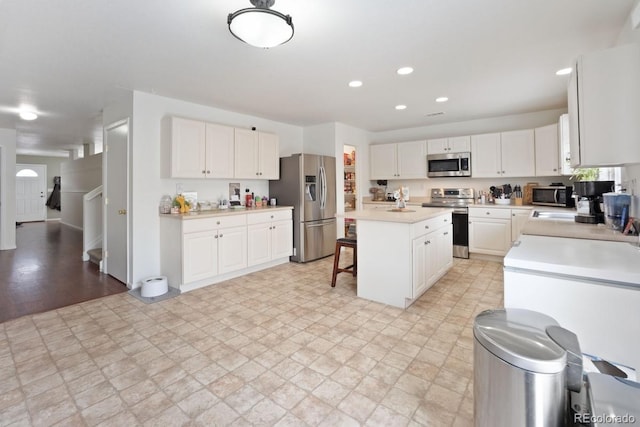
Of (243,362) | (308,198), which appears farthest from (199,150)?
(243,362)

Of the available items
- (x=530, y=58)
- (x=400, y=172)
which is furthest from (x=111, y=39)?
(x=400, y=172)

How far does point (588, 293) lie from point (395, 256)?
1809 mm

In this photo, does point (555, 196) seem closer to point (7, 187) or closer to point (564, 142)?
point (564, 142)

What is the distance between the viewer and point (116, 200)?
4.00m

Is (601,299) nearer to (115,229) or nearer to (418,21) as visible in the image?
(418,21)

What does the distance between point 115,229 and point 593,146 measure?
495cm

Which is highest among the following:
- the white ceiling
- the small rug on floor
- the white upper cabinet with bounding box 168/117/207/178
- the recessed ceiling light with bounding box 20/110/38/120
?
the recessed ceiling light with bounding box 20/110/38/120

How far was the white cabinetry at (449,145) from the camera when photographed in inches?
207

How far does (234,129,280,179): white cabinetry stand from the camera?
441 cm

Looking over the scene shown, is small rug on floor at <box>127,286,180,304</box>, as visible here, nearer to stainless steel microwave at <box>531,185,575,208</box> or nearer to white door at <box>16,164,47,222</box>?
stainless steel microwave at <box>531,185,575,208</box>

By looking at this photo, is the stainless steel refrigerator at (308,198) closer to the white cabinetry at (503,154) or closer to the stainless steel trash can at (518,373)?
the white cabinetry at (503,154)

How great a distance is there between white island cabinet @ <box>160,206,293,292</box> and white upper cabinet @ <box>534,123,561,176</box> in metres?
4.06

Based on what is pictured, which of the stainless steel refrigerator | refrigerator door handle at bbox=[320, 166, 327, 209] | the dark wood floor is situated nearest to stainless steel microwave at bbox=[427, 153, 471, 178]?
the stainless steel refrigerator

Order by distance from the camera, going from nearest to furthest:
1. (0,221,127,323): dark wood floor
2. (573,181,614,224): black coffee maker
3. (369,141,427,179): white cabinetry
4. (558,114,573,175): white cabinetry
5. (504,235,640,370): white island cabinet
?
1. (504,235,640,370): white island cabinet
2. (573,181,614,224): black coffee maker
3. (0,221,127,323): dark wood floor
4. (558,114,573,175): white cabinetry
5. (369,141,427,179): white cabinetry
